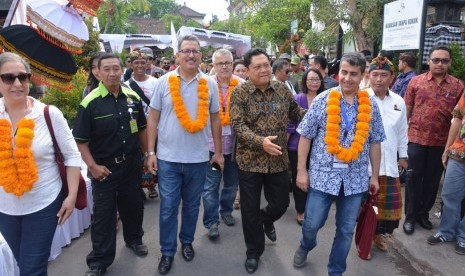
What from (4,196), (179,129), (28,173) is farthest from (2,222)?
(179,129)

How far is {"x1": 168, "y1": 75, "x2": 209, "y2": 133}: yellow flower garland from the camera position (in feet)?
11.7

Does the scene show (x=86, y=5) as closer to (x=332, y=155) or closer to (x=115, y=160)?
(x=115, y=160)

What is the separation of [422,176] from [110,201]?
3.35 m

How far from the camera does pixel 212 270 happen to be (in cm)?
375

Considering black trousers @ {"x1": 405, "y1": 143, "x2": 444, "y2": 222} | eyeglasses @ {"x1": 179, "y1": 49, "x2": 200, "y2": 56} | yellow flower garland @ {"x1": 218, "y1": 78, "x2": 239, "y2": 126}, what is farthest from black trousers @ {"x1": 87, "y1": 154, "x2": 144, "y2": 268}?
black trousers @ {"x1": 405, "y1": 143, "x2": 444, "y2": 222}

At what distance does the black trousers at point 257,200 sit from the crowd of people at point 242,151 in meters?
0.01

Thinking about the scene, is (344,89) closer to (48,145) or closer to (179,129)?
(179,129)

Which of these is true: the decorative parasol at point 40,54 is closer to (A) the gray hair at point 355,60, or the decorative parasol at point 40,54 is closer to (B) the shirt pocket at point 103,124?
(B) the shirt pocket at point 103,124

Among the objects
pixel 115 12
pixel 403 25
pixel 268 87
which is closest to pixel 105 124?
pixel 268 87

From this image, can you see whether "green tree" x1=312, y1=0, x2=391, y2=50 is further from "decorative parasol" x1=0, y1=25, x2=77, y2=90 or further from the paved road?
"decorative parasol" x1=0, y1=25, x2=77, y2=90

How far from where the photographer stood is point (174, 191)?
12.0ft

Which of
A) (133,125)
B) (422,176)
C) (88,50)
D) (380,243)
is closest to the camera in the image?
(133,125)

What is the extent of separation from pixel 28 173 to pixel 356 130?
8.03ft

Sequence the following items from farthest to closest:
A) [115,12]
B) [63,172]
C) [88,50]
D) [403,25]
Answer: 1. [115,12]
2. [88,50]
3. [403,25]
4. [63,172]
